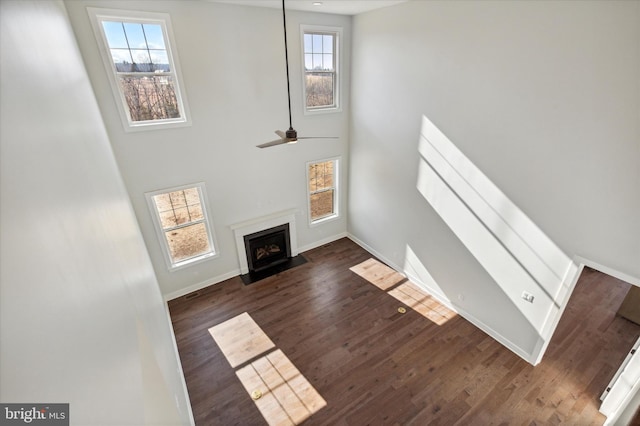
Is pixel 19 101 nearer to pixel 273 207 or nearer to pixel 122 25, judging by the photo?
pixel 122 25

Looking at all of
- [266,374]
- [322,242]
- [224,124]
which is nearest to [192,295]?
[266,374]

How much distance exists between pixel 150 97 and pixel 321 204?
4203mm

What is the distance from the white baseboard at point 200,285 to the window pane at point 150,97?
10.9 feet

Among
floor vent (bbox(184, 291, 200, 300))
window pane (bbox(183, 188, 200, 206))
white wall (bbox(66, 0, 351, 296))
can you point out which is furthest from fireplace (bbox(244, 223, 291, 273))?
window pane (bbox(183, 188, 200, 206))

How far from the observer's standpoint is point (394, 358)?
4.44m

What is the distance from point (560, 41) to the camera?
3.08 metres

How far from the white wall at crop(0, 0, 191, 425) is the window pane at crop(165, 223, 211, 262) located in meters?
4.19

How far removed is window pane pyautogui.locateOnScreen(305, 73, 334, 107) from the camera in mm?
5859

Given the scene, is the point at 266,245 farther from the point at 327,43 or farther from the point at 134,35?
the point at 327,43

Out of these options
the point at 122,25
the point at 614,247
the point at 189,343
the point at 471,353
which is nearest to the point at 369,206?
the point at 471,353

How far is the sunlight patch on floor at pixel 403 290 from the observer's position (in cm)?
Answer: 522

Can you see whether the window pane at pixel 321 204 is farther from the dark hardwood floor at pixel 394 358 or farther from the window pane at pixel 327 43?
the window pane at pixel 327 43

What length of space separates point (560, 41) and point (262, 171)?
4.85m

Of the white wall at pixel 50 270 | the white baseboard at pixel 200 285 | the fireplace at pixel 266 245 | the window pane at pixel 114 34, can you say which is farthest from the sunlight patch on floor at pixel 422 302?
the window pane at pixel 114 34
